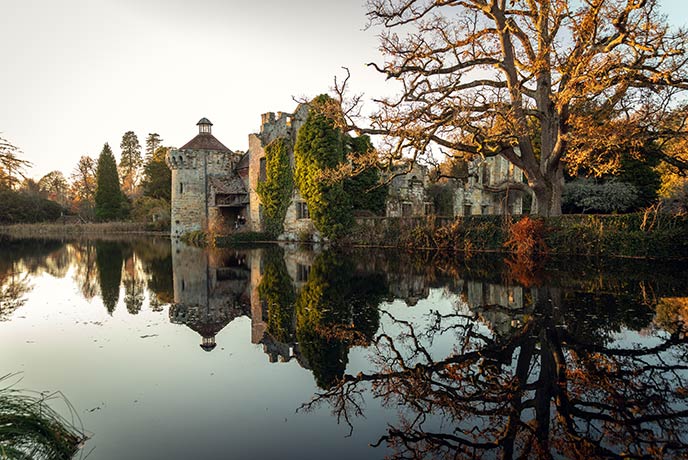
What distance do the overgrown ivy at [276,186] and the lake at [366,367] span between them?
55.2 feet

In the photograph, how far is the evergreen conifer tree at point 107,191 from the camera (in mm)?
46906

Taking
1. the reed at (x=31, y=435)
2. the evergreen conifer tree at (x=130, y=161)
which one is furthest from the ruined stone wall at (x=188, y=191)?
the evergreen conifer tree at (x=130, y=161)

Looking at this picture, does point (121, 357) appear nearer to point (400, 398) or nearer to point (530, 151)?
point (400, 398)

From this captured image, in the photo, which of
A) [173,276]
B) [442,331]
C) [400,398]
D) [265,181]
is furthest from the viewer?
[265,181]

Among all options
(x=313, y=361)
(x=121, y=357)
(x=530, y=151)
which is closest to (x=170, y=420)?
(x=313, y=361)

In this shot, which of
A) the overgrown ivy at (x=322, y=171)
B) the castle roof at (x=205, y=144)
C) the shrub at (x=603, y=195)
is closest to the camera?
the shrub at (x=603, y=195)

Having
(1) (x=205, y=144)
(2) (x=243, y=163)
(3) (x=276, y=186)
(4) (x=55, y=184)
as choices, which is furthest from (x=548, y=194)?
(4) (x=55, y=184)

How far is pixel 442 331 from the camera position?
659 cm

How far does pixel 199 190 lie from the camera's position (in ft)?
109

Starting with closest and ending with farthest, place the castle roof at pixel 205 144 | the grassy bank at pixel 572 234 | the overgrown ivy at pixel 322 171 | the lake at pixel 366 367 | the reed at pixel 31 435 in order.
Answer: the reed at pixel 31 435 < the lake at pixel 366 367 < the grassy bank at pixel 572 234 < the overgrown ivy at pixel 322 171 < the castle roof at pixel 205 144

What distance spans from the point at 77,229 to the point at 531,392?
49.6m

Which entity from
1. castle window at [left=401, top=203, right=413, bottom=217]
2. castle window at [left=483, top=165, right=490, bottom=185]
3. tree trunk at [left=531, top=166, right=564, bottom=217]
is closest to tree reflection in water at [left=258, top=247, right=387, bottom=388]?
tree trunk at [left=531, top=166, right=564, bottom=217]

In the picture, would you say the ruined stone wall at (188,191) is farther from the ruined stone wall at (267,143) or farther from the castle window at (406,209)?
the castle window at (406,209)

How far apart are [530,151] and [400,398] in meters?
12.9
